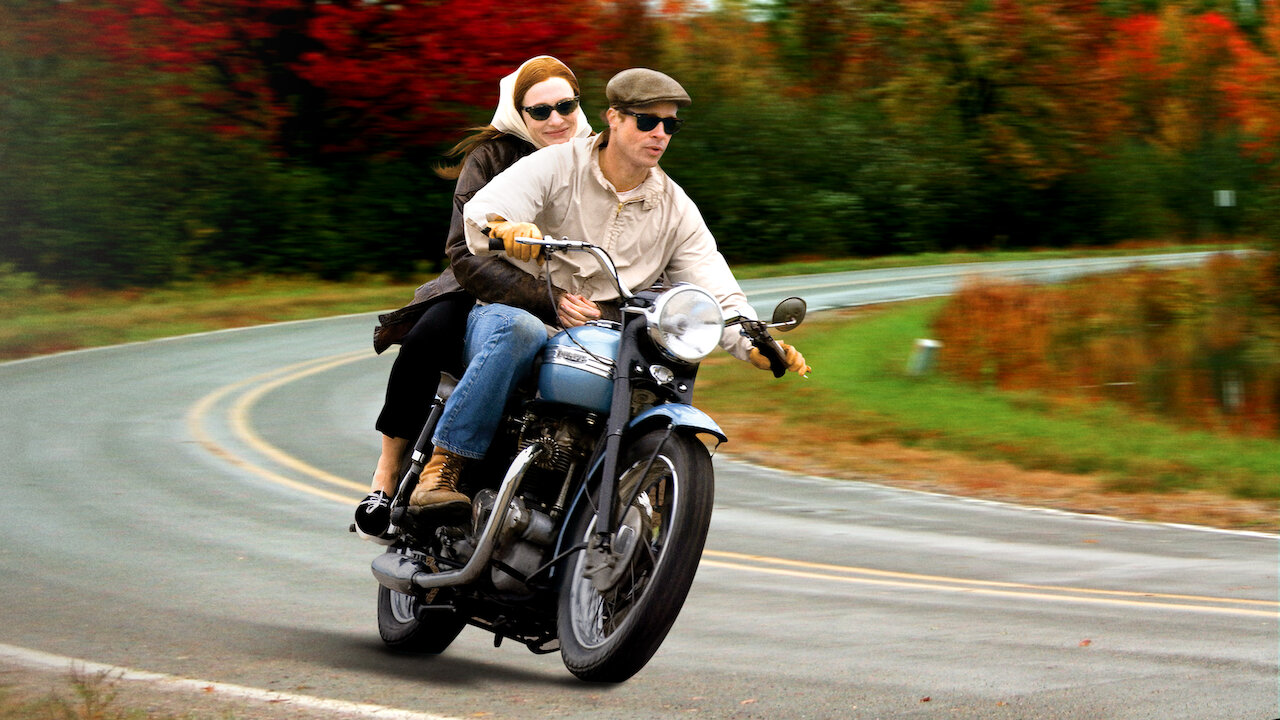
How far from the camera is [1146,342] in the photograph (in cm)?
1769

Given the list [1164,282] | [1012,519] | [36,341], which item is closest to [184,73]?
[36,341]

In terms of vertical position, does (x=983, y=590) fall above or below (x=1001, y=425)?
above

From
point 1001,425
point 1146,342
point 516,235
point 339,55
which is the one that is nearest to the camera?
point 516,235

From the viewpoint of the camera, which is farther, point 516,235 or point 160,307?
point 160,307

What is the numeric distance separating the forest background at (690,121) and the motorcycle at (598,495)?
1309 cm

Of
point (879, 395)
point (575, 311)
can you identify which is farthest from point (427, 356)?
point (879, 395)

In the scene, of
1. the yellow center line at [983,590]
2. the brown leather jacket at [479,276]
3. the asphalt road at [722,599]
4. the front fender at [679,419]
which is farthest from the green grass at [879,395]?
the front fender at [679,419]

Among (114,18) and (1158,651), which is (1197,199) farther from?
(1158,651)

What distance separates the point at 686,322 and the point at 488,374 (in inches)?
30.8

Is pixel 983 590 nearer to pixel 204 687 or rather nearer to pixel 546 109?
pixel 546 109

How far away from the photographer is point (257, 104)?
2775cm

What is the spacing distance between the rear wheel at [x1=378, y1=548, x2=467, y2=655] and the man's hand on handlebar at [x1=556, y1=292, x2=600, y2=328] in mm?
1293

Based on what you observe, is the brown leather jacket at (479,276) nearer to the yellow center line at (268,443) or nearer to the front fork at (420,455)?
the front fork at (420,455)

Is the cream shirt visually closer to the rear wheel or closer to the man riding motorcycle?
the man riding motorcycle
